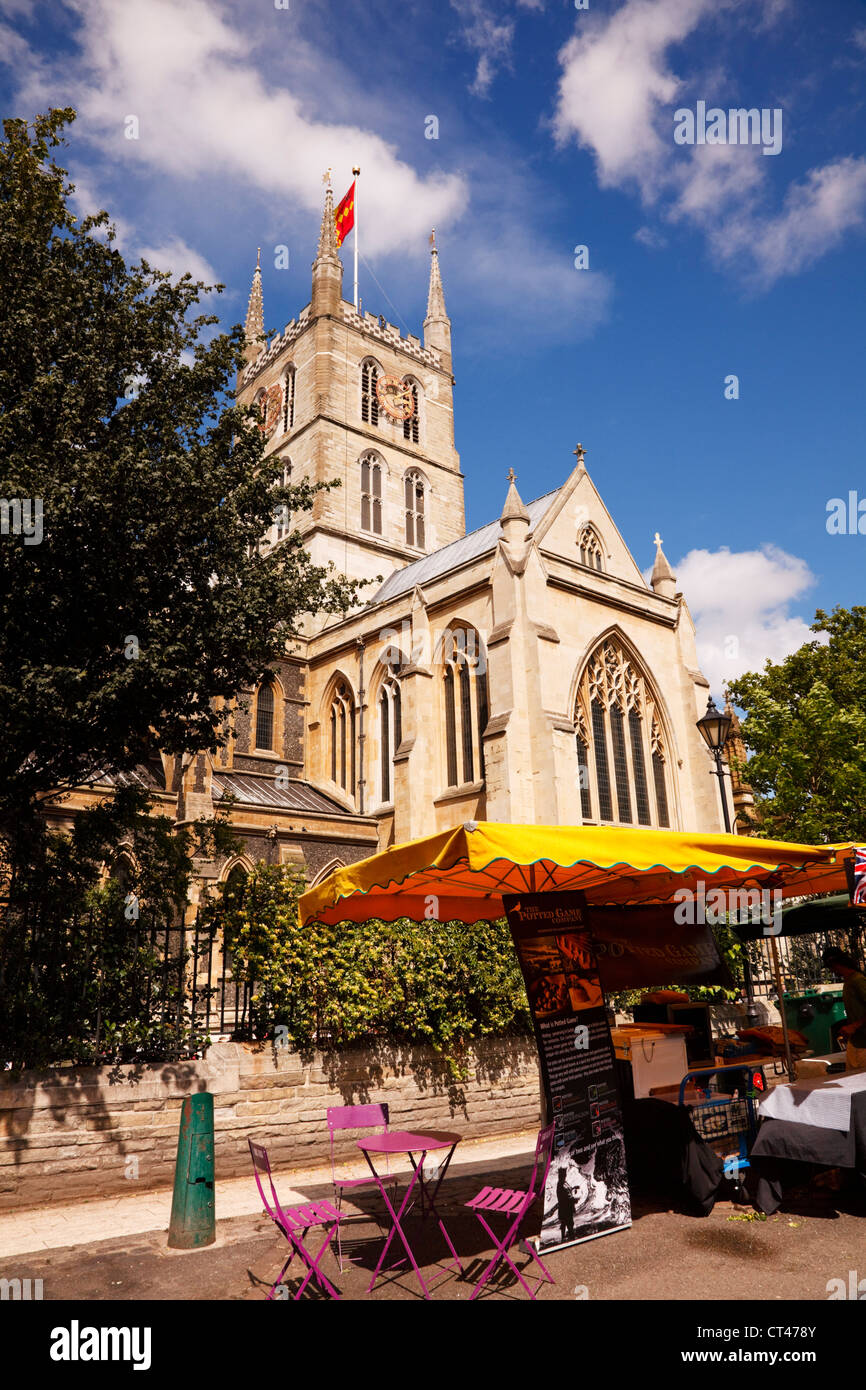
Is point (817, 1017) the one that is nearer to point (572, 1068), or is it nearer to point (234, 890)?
point (572, 1068)

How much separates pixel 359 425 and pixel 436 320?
12.5 metres

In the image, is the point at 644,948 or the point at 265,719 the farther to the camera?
the point at 265,719

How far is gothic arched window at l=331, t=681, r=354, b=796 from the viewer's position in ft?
93.2

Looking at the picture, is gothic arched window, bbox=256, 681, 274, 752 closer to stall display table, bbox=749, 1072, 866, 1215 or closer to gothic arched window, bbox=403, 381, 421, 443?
gothic arched window, bbox=403, 381, 421, 443

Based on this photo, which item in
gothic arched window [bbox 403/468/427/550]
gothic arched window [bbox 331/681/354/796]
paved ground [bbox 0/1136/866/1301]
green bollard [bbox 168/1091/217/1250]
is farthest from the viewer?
gothic arched window [bbox 403/468/427/550]

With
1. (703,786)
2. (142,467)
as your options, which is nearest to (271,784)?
(703,786)

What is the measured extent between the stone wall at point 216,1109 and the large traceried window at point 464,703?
1294 centimetres

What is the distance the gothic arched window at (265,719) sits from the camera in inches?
1147

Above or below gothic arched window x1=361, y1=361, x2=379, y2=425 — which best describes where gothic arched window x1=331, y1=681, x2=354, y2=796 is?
below

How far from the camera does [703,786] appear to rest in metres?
26.0

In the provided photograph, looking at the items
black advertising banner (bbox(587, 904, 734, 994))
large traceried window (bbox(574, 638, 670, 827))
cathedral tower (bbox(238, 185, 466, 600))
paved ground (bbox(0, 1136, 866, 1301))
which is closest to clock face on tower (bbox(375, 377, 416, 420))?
cathedral tower (bbox(238, 185, 466, 600))

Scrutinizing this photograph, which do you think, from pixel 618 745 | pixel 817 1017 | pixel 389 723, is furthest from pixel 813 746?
pixel 389 723

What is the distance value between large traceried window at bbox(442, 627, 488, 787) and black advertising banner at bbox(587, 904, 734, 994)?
1463 centimetres

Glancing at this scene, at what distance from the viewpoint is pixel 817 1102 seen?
21.1 feet
